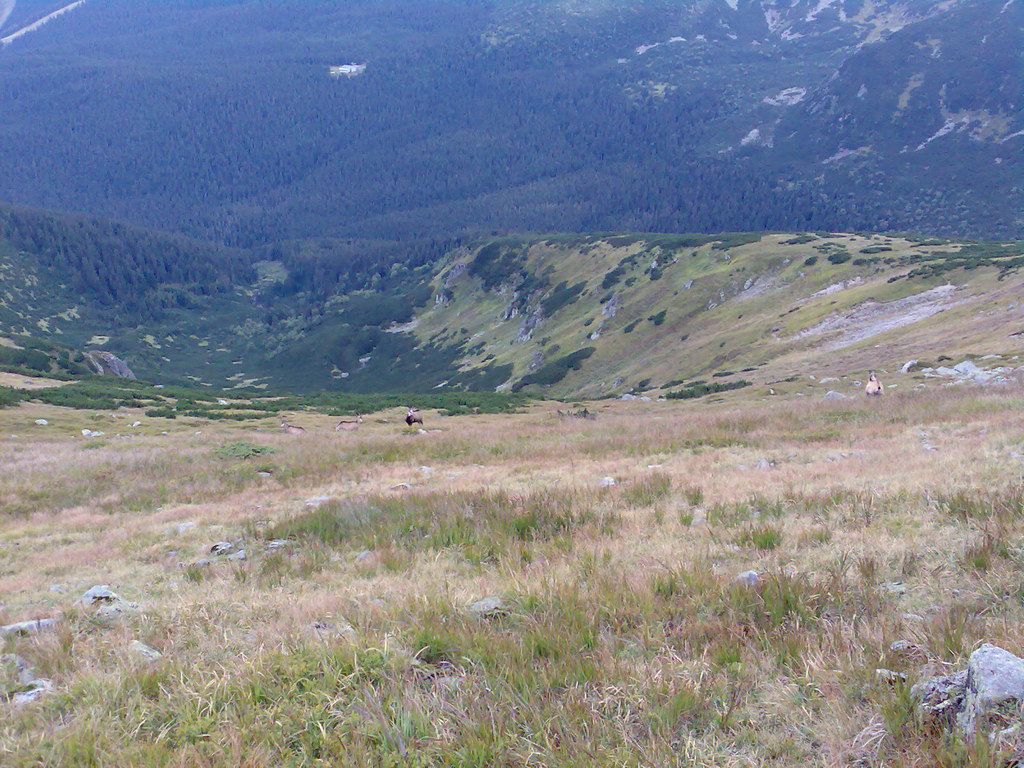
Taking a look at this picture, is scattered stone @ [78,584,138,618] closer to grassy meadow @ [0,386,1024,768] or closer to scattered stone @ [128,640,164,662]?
→ grassy meadow @ [0,386,1024,768]

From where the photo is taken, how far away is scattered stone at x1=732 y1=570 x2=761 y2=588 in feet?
16.5

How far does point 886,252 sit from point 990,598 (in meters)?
67.0

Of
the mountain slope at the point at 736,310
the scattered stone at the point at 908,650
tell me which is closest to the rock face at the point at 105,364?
the mountain slope at the point at 736,310

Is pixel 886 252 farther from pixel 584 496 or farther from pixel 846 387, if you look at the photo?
pixel 584 496

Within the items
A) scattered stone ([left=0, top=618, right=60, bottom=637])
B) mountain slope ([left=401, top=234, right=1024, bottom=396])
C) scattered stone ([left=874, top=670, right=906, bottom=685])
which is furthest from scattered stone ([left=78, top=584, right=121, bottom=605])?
mountain slope ([left=401, top=234, right=1024, bottom=396])

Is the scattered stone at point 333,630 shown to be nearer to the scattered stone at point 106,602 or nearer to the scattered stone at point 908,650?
the scattered stone at point 106,602

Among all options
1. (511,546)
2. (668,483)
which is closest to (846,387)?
(668,483)

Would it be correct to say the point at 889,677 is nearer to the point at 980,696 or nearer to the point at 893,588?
the point at 980,696

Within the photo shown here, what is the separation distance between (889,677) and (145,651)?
4.96 meters

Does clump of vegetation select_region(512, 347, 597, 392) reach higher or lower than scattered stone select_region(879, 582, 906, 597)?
lower

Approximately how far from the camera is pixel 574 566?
20.0ft

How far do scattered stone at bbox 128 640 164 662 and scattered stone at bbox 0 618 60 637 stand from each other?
135cm

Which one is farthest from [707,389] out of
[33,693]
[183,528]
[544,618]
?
[33,693]

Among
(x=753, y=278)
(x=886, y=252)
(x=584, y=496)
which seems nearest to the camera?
(x=584, y=496)
